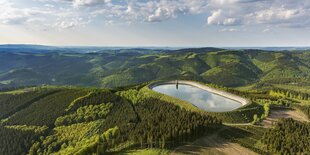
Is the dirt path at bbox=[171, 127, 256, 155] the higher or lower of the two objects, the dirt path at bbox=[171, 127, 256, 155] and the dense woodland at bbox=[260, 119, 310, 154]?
the lower

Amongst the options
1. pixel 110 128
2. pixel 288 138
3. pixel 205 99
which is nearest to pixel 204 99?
pixel 205 99

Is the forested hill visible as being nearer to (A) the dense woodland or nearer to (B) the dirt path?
(B) the dirt path

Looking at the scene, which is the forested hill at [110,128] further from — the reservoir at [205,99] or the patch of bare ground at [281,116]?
the patch of bare ground at [281,116]

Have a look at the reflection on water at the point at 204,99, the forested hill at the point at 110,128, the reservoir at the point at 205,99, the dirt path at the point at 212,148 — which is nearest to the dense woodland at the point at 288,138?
the dirt path at the point at 212,148

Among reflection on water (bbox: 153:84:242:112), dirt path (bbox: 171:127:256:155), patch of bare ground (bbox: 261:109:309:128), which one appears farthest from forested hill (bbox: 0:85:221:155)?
patch of bare ground (bbox: 261:109:309:128)

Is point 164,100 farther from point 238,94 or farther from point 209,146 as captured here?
point 209,146

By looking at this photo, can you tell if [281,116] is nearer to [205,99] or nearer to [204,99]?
[205,99]

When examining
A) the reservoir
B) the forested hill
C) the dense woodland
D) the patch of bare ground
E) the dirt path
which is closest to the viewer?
the dirt path
